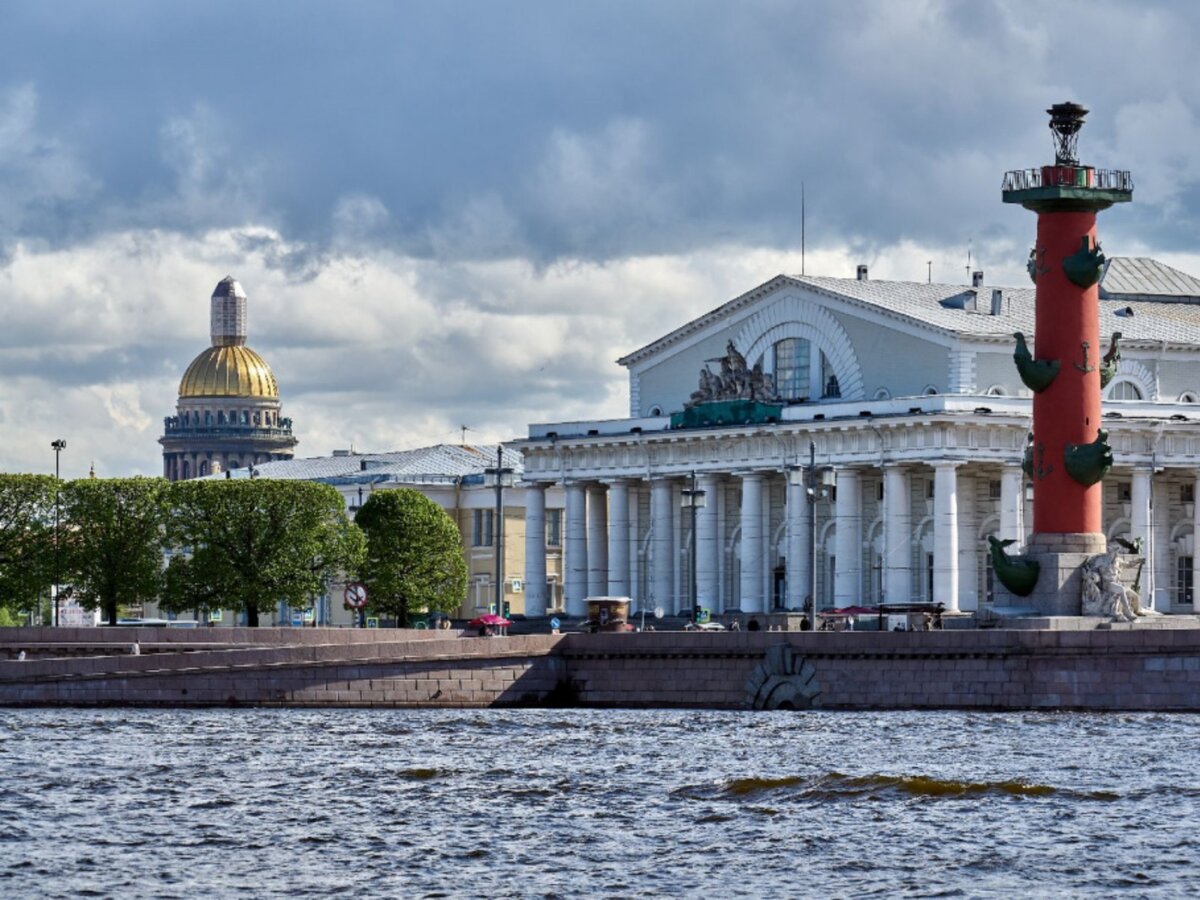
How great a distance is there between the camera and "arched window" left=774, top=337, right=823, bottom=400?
357 ft

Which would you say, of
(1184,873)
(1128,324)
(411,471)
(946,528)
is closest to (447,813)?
(1184,873)

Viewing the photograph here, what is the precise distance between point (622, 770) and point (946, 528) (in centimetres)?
4441

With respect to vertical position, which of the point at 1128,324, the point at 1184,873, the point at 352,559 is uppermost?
the point at 1128,324

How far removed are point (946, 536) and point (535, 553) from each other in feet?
72.8

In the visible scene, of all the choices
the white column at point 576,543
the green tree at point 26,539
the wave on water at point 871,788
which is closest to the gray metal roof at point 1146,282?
the white column at point 576,543

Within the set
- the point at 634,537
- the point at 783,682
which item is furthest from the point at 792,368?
the point at 783,682

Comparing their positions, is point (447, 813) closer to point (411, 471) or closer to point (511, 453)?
point (411, 471)

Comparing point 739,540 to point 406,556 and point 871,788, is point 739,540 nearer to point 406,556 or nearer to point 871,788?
point 406,556

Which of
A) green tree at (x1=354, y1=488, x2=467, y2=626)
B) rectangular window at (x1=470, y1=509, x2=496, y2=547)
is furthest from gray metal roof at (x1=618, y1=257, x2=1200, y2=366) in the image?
rectangular window at (x1=470, y1=509, x2=496, y2=547)

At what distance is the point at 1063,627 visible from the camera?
6988cm

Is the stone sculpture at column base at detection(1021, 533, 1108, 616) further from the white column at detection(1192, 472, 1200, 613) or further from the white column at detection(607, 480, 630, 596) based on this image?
the white column at detection(607, 480, 630, 596)

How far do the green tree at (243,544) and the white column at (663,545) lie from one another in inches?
628

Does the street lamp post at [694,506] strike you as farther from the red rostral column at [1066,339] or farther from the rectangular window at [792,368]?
the red rostral column at [1066,339]

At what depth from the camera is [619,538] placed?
11244 centimetres
